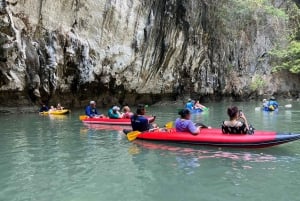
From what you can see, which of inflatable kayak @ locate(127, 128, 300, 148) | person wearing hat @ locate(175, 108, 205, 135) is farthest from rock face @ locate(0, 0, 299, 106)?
inflatable kayak @ locate(127, 128, 300, 148)

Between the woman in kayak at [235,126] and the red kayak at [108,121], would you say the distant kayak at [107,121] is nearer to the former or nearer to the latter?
the red kayak at [108,121]

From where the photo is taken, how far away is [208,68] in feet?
122

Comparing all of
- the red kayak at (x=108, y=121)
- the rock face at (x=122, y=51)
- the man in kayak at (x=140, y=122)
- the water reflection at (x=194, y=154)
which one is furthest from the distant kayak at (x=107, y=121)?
the rock face at (x=122, y=51)

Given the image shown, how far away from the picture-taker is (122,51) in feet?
89.0

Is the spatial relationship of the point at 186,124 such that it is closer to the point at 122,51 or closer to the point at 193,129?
the point at 193,129

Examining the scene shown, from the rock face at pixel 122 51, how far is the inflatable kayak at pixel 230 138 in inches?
504

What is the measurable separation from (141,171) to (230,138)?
3.03m

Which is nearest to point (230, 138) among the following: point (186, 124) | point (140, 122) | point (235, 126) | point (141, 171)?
point (235, 126)

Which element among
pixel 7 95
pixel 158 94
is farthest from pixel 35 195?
pixel 158 94

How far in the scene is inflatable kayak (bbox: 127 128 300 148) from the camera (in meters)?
9.55

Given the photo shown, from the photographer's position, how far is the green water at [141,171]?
6.25 m

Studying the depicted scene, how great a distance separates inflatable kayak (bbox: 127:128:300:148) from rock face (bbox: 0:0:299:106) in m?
12.8

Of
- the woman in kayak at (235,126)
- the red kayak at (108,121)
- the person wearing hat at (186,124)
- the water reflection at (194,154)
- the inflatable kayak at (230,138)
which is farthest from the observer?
the red kayak at (108,121)

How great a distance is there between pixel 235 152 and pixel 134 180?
338cm
